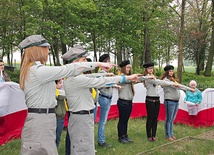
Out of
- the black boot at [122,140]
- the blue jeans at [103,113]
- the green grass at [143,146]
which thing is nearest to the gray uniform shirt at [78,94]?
the green grass at [143,146]

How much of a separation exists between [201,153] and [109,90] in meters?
2.21

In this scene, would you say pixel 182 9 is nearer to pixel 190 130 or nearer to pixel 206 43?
pixel 190 130

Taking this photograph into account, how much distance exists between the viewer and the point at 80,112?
3.75 meters

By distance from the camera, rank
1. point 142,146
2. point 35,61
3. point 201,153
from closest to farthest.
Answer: point 35,61, point 201,153, point 142,146

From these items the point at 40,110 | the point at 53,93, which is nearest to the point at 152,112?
the point at 53,93

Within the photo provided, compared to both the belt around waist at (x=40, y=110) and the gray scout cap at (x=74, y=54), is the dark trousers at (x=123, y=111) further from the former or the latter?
the belt around waist at (x=40, y=110)

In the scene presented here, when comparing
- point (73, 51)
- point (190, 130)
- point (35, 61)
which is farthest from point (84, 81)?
point (190, 130)

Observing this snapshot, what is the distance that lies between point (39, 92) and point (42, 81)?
118mm

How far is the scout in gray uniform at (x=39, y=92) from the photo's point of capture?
2.82 metres

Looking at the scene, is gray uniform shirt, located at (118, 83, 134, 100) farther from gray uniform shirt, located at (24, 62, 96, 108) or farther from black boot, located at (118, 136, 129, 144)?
gray uniform shirt, located at (24, 62, 96, 108)

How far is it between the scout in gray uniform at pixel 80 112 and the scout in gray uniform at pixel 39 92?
71 centimetres

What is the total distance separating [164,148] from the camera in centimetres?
581

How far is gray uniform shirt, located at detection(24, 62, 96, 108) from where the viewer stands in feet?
9.20

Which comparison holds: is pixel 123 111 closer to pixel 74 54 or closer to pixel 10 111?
pixel 10 111
